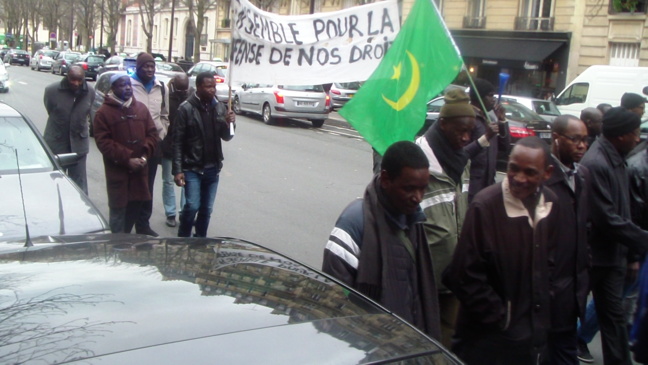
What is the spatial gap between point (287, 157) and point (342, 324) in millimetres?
13269

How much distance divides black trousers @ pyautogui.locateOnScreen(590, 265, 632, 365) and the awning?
2837 cm

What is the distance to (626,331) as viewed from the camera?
4.54 m

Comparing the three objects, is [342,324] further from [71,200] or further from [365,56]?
[71,200]

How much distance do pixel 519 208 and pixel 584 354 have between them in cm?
230

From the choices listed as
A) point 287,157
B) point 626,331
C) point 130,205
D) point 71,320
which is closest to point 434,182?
point 626,331

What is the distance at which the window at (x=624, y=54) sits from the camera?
2859cm

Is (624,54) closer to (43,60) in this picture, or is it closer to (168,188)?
(168,188)

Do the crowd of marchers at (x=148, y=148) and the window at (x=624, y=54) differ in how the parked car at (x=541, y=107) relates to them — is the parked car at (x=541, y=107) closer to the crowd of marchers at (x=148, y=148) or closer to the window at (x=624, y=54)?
the crowd of marchers at (x=148, y=148)

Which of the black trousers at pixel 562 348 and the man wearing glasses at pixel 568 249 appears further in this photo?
the black trousers at pixel 562 348

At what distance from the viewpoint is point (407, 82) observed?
462cm

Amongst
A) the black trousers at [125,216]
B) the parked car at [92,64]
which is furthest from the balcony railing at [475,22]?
the black trousers at [125,216]

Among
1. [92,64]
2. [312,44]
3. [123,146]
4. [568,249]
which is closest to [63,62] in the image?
[92,64]

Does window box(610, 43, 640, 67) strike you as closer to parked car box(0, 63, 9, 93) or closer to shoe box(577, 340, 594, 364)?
parked car box(0, 63, 9, 93)

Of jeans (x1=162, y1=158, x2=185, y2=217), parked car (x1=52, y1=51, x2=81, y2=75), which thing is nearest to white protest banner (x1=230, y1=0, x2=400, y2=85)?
jeans (x1=162, y1=158, x2=185, y2=217)
